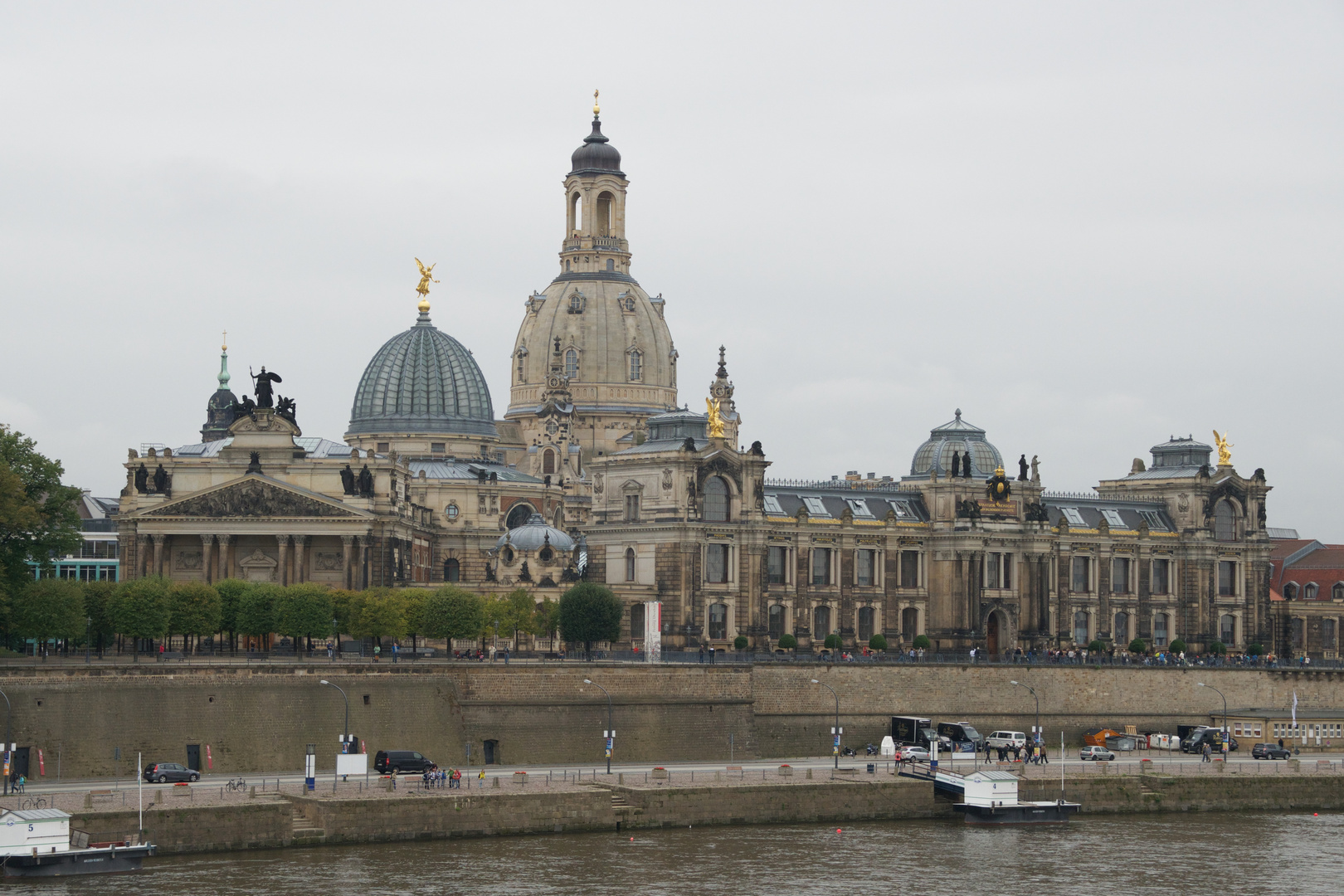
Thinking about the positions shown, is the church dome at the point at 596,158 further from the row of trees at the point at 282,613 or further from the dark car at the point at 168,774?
the dark car at the point at 168,774

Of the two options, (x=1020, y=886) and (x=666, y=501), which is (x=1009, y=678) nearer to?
(x=666, y=501)

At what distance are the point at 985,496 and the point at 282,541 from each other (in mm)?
42528

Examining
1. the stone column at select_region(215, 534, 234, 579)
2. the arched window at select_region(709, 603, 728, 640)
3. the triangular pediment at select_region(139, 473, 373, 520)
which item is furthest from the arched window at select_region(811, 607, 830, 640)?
the stone column at select_region(215, 534, 234, 579)

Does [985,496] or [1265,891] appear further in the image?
[985,496]

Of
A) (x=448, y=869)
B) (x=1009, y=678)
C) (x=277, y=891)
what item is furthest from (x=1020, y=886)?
(x=1009, y=678)

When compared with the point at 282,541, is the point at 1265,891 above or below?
below

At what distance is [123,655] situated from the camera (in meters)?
104

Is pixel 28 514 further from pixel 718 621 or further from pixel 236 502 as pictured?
pixel 718 621

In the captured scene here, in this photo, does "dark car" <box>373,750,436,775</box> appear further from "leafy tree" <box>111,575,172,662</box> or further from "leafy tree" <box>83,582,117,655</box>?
"leafy tree" <box>83,582,117,655</box>

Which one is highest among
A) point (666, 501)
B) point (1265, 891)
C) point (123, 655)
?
point (666, 501)

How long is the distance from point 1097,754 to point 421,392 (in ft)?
237

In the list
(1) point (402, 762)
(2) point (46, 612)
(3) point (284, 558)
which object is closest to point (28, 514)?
(2) point (46, 612)

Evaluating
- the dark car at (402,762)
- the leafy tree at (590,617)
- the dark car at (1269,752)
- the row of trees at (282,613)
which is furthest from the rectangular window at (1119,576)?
the dark car at (402,762)

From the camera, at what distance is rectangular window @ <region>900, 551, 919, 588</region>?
139 meters
